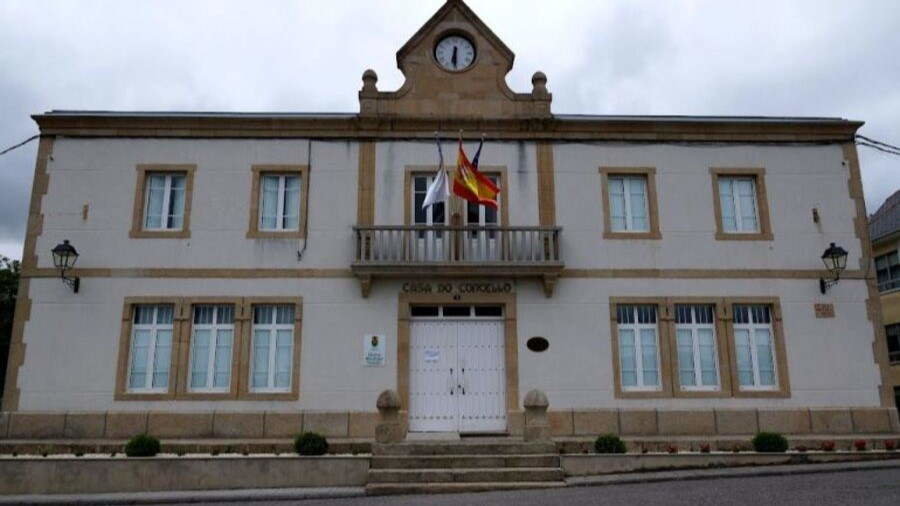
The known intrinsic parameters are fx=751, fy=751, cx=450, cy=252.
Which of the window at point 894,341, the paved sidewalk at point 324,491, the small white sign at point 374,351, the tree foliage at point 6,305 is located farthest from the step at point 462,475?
the tree foliage at point 6,305

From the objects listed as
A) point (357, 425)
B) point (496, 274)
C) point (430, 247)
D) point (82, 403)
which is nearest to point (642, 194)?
point (496, 274)

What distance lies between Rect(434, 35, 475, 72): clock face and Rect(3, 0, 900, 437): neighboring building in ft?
0.31

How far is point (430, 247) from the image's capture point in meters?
15.5

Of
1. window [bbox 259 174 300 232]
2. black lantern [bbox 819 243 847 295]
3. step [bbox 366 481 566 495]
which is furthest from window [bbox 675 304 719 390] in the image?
window [bbox 259 174 300 232]

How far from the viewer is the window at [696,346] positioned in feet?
50.8

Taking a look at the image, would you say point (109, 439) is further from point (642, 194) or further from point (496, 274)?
point (642, 194)

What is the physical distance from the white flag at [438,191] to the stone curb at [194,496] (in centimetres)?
580

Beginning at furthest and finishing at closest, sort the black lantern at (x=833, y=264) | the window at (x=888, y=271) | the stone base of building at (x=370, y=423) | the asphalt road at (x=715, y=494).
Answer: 1. the window at (x=888, y=271)
2. the black lantern at (x=833, y=264)
3. the stone base of building at (x=370, y=423)
4. the asphalt road at (x=715, y=494)

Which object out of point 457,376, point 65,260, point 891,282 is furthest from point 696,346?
point 891,282

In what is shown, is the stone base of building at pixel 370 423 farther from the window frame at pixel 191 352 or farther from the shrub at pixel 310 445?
the shrub at pixel 310 445

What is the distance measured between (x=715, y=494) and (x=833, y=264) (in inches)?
308

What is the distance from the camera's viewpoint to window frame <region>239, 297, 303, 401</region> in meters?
15.0

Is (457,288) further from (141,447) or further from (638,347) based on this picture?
(141,447)

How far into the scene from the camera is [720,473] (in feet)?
38.7
